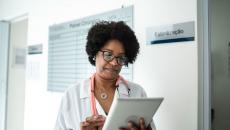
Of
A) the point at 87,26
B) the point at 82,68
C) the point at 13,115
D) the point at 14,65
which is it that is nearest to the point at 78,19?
the point at 87,26

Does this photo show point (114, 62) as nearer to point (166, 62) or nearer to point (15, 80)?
point (166, 62)

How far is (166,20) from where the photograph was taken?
5.64 feet

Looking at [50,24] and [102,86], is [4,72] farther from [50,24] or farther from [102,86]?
[102,86]

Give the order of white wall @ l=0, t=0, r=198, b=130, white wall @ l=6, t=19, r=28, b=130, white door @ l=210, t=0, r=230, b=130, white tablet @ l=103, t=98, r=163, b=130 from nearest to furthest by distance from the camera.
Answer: white tablet @ l=103, t=98, r=163, b=130, white wall @ l=0, t=0, r=198, b=130, white door @ l=210, t=0, r=230, b=130, white wall @ l=6, t=19, r=28, b=130

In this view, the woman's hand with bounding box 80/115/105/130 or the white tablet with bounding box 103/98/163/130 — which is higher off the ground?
the white tablet with bounding box 103/98/163/130

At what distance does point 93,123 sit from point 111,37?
0.47 meters

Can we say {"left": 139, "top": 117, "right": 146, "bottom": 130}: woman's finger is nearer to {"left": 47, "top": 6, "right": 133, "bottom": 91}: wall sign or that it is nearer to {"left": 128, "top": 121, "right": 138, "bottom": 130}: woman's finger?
{"left": 128, "top": 121, "right": 138, "bottom": 130}: woman's finger

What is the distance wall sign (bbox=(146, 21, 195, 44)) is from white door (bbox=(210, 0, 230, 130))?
681mm

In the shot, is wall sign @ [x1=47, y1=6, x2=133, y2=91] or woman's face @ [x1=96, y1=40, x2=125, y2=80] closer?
woman's face @ [x1=96, y1=40, x2=125, y2=80]

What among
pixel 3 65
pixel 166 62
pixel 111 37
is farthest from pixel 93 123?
pixel 3 65

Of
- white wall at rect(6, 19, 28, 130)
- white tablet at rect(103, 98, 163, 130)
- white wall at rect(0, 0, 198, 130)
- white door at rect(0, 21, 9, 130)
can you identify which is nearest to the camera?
white tablet at rect(103, 98, 163, 130)

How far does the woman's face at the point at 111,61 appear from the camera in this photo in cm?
130

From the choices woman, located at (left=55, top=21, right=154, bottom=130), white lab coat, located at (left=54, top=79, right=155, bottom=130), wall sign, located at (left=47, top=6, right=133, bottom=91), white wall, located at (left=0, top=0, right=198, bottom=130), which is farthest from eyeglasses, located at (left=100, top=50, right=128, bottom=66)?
wall sign, located at (left=47, top=6, right=133, bottom=91)

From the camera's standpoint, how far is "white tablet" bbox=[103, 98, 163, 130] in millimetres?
1051
